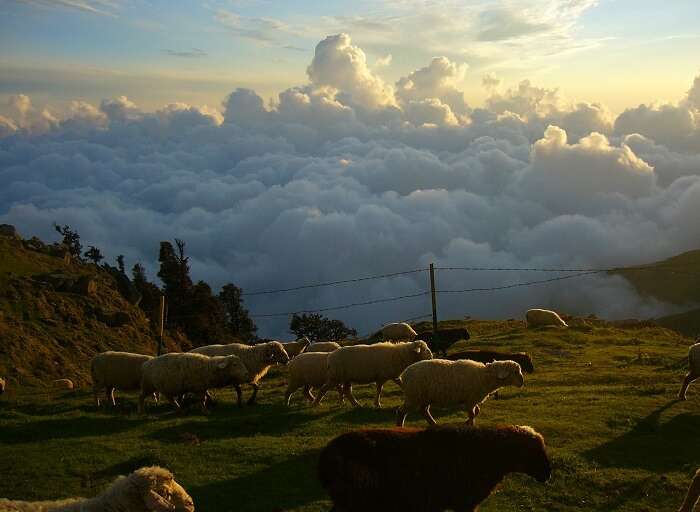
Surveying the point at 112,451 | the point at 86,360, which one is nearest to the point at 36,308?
the point at 86,360

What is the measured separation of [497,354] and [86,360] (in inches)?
917

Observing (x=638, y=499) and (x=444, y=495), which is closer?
(x=444, y=495)

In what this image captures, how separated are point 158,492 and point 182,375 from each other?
12.5 meters

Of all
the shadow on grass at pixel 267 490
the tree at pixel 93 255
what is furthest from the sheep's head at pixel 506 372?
the tree at pixel 93 255

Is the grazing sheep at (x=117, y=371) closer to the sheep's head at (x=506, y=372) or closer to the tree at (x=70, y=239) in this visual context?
the sheep's head at (x=506, y=372)

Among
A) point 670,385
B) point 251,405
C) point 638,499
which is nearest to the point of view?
point 638,499

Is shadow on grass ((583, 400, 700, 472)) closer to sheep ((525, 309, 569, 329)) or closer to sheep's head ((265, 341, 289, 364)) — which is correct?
sheep's head ((265, 341, 289, 364))

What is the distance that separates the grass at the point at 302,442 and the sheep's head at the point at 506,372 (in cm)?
126

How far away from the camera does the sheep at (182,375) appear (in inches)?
835

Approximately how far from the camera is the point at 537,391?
2430 cm

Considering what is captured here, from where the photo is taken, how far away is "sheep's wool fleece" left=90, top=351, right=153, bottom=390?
76.7 ft

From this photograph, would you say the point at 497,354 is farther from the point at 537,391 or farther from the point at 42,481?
the point at 42,481

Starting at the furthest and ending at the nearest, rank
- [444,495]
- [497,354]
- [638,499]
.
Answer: [497,354]
[638,499]
[444,495]

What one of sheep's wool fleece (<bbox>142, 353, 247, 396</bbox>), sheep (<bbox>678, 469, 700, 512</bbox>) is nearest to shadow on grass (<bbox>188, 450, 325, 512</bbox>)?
sheep (<bbox>678, 469, 700, 512</bbox>)
